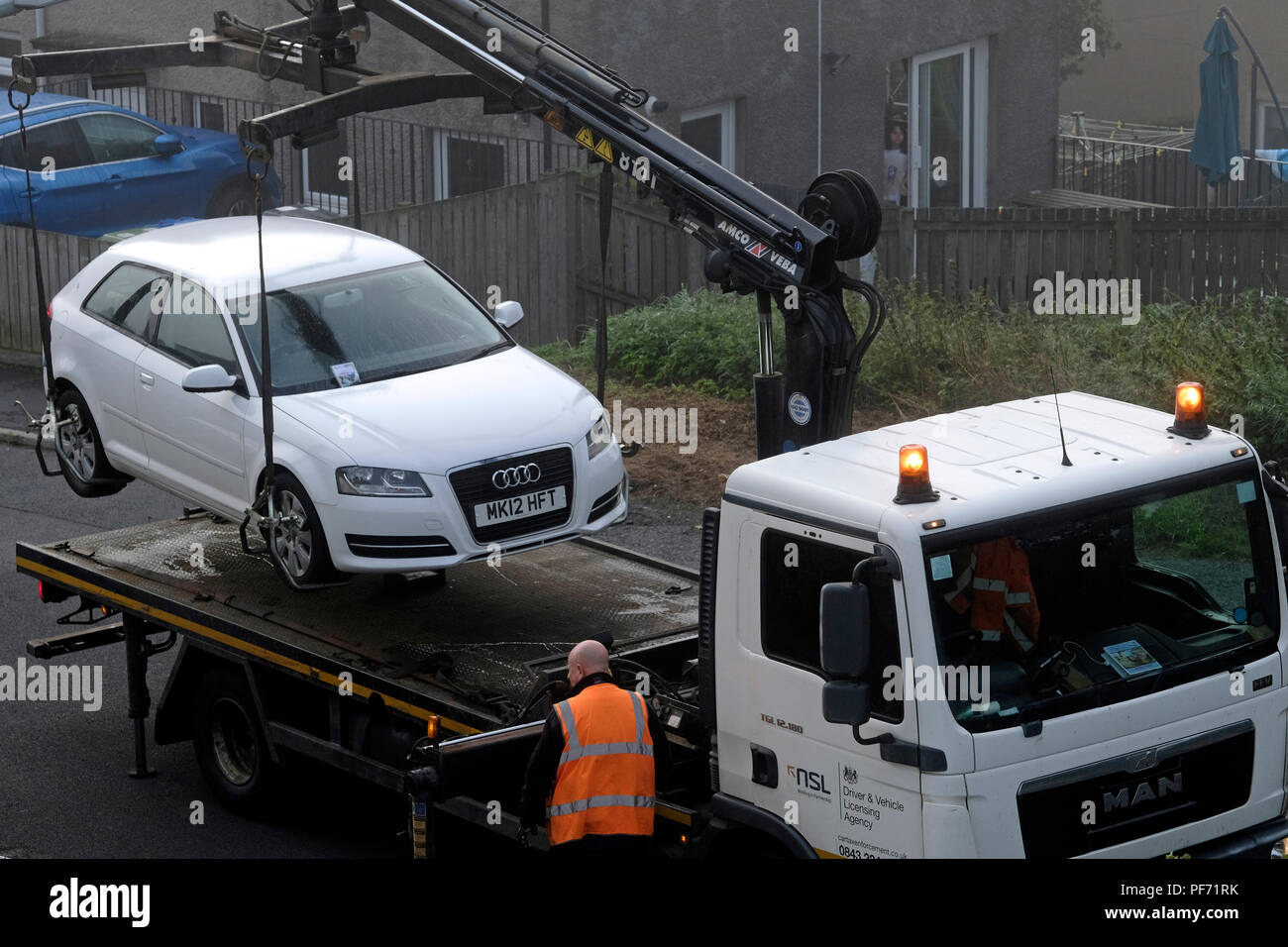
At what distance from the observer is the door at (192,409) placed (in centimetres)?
817

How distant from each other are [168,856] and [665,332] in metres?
8.40

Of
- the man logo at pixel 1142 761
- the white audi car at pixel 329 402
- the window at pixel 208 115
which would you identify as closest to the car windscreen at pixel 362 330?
the white audi car at pixel 329 402

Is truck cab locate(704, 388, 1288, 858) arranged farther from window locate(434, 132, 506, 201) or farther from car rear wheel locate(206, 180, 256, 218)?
car rear wheel locate(206, 180, 256, 218)

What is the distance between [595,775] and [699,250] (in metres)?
11.5

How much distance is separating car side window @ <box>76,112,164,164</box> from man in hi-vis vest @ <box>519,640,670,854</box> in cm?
1387

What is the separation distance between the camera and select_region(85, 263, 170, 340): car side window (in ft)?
28.8

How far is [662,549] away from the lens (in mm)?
11828

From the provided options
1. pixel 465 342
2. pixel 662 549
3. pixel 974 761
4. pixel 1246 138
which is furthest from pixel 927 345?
pixel 1246 138

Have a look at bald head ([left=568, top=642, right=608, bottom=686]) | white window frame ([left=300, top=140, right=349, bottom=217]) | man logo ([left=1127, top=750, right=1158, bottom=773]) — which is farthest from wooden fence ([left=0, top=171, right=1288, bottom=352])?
man logo ([left=1127, top=750, right=1158, bottom=773])

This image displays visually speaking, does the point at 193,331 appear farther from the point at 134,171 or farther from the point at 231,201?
the point at 231,201

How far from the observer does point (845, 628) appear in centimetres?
508

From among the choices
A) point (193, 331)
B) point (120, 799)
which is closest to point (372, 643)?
point (120, 799)

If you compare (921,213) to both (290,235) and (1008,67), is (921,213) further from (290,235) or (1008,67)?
(290,235)

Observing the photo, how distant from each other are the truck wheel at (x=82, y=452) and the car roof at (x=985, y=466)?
15.0 feet
